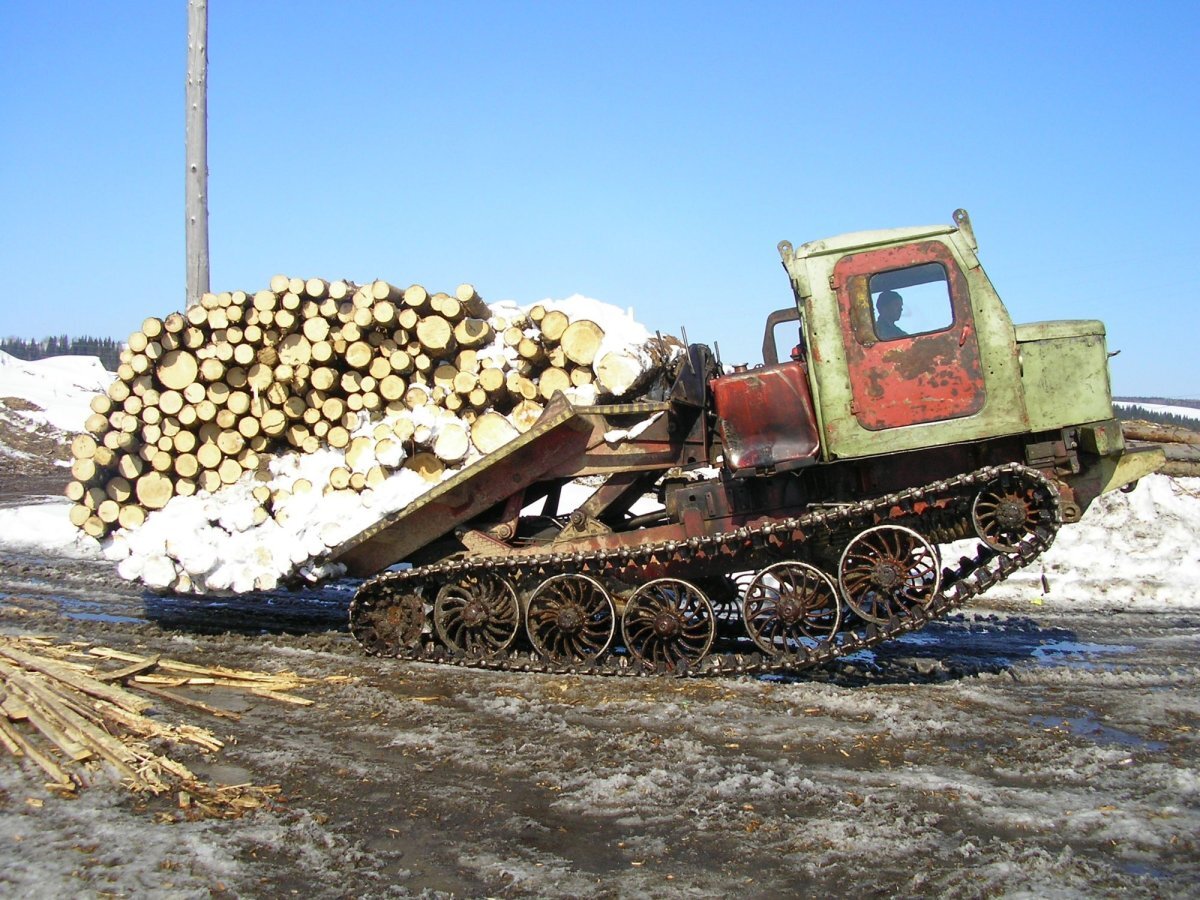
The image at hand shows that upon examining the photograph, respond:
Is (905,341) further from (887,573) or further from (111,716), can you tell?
(111,716)

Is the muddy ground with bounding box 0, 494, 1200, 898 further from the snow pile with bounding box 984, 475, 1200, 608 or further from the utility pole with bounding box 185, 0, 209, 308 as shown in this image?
the utility pole with bounding box 185, 0, 209, 308

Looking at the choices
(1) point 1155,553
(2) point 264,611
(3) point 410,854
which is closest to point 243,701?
(3) point 410,854

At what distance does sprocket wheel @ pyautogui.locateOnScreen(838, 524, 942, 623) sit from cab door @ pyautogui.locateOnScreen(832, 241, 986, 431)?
776 mm

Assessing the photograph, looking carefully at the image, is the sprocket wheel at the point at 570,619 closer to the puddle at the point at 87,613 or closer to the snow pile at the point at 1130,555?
the puddle at the point at 87,613

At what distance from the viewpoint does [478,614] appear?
26.3ft

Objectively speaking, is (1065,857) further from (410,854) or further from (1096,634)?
(1096,634)

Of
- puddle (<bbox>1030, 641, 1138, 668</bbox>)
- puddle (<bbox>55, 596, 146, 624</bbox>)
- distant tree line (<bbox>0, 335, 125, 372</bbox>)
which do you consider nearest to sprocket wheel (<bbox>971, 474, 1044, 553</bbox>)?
puddle (<bbox>1030, 641, 1138, 668</bbox>)

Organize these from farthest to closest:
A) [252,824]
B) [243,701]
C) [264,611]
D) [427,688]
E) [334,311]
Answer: [264,611] < [334,311] < [427,688] < [243,701] < [252,824]

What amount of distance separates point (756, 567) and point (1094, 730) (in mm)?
2444

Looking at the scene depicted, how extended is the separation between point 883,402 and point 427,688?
375 centimetres

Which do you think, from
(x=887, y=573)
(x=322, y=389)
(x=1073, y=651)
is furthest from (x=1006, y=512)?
(x=322, y=389)

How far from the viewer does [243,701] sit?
6797mm

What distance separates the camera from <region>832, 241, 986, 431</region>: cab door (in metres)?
6.84

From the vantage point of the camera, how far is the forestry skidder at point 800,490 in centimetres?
677
